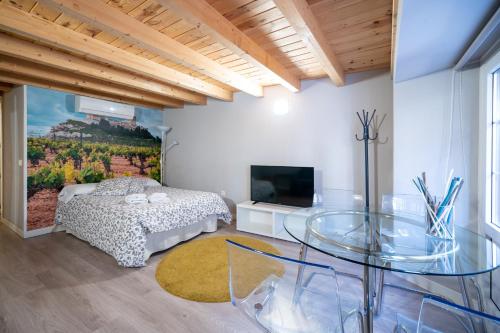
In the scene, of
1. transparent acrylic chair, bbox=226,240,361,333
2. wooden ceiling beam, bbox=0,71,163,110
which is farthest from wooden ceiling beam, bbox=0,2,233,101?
transparent acrylic chair, bbox=226,240,361,333

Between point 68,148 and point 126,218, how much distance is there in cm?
212

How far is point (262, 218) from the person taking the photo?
3494 mm

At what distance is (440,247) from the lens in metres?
1.25

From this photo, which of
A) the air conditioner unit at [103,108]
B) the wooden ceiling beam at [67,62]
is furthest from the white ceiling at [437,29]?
the air conditioner unit at [103,108]

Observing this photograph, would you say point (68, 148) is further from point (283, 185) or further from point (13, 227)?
point (283, 185)

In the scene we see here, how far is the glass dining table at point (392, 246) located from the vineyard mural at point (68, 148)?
360 cm

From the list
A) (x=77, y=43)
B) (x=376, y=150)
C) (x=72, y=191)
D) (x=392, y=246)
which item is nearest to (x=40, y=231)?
(x=72, y=191)

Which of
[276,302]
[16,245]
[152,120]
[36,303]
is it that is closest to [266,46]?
[276,302]

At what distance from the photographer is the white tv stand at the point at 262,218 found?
3.14 metres

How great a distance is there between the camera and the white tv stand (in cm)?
314

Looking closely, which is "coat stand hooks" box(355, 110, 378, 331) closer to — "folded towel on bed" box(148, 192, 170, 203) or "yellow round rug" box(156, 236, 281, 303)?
"yellow round rug" box(156, 236, 281, 303)

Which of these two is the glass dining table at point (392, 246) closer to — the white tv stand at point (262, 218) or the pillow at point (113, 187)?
the white tv stand at point (262, 218)

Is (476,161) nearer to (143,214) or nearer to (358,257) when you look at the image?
(358,257)

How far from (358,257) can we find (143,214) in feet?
6.85
